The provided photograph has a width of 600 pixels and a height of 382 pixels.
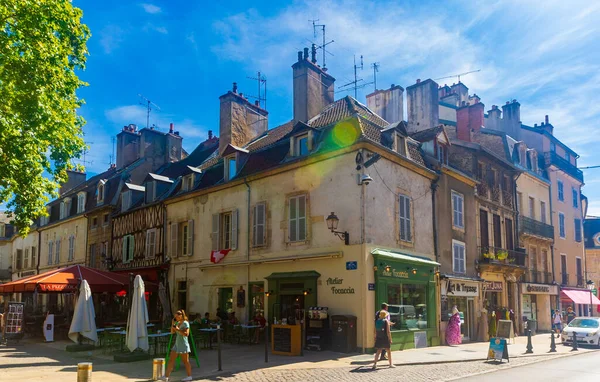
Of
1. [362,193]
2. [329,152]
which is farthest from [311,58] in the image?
[362,193]

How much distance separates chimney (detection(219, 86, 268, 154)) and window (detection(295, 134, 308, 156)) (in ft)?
21.4

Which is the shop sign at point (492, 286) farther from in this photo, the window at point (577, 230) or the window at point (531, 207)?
the window at point (577, 230)

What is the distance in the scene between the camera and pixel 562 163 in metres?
30.8

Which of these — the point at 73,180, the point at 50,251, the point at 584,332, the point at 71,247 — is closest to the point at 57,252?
the point at 50,251

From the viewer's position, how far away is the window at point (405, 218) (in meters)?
16.0

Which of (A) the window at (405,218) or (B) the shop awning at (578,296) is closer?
(A) the window at (405,218)

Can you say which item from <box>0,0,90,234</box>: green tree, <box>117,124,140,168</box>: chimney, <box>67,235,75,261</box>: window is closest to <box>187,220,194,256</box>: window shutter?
<box>0,0,90,234</box>: green tree

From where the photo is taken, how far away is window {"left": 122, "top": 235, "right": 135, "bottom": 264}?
24562mm

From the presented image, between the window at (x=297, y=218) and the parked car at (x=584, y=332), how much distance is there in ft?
35.6

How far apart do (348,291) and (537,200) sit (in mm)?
17543

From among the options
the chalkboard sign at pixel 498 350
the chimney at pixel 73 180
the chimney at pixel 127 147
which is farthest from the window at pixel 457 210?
the chimney at pixel 73 180

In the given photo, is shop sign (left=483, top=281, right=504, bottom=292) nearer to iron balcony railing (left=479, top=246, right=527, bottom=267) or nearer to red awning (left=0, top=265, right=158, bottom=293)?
iron balcony railing (left=479, top=246, right=527, bottom=267)

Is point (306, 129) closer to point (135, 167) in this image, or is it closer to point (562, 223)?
point (135, 167)

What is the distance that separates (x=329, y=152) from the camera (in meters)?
15.1
